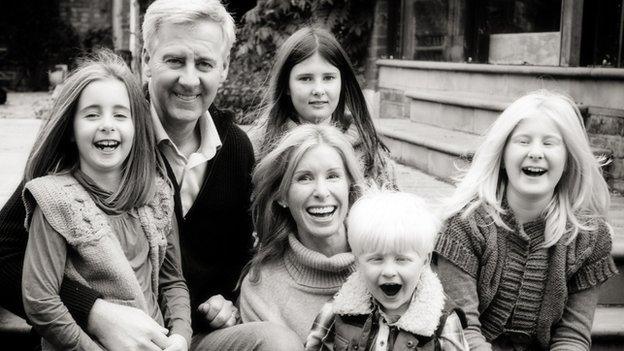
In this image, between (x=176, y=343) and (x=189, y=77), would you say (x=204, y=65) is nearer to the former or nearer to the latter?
(x=189, y=77)

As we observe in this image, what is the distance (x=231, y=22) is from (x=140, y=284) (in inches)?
38.7

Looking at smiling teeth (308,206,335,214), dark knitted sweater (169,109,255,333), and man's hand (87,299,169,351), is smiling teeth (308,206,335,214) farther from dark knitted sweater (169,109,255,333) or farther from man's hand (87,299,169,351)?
man's hand (87,299,169,351)

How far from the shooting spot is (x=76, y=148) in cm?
214

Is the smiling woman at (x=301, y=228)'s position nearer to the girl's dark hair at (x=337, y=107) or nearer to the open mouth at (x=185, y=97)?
the open mouth at (x=185, y=97)

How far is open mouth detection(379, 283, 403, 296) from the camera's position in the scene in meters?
2.00

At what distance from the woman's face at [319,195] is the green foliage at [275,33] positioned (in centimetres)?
452

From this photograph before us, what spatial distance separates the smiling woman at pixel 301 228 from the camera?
2289 millimetres

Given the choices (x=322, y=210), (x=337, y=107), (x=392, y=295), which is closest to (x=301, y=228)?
(x=322, y=210)

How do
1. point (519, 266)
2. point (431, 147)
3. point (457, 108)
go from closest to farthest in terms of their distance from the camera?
point (519, 266) < point (431, 147) < point (457, 108)

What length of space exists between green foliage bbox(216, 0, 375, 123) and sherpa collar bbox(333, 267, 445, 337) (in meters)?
4.84

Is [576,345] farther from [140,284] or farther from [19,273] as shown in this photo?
[19,273]

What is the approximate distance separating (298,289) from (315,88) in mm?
951

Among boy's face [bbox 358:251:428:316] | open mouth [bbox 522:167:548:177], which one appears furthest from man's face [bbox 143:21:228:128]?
open mouth [bbox 522:167:548:177]

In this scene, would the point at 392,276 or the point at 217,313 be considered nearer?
the point at 392,276
